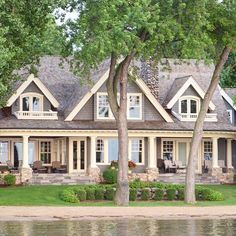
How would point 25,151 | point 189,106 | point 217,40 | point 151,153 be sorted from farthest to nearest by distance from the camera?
point 189,106 < point 151,153 < point 25,151 < point 217,40

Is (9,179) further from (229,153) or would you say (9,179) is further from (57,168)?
(229,153)

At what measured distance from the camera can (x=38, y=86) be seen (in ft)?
152

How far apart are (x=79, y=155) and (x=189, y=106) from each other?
27.7ft

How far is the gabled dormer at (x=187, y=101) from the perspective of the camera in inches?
1966

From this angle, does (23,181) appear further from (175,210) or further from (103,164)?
(175,210)

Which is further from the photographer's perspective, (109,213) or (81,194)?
(81,194)

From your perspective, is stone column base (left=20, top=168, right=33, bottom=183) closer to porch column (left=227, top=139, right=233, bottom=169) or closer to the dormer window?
the dormer window

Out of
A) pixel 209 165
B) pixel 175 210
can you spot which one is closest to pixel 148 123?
pixel 209 165

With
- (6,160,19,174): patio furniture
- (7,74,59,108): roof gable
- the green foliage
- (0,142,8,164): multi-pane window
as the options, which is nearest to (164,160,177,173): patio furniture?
(7,74,59,108): roof gable

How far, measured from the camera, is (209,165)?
5084 cm

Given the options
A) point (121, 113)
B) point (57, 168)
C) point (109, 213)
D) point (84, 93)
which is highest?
point (84, 93)

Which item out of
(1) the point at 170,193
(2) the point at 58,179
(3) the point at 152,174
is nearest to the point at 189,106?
(3) the point at 152,174

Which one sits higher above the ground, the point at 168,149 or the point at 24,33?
the point at 24,33

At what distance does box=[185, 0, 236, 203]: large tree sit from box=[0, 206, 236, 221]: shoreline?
3365mm
